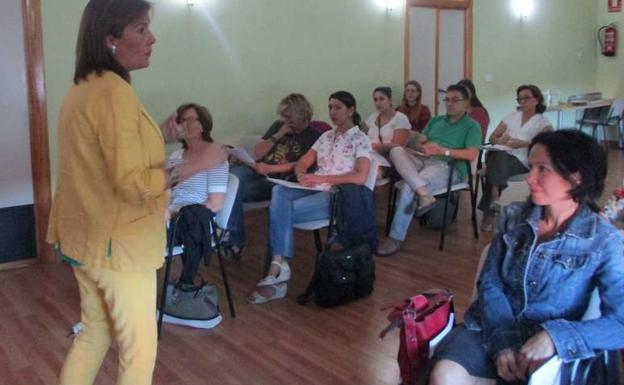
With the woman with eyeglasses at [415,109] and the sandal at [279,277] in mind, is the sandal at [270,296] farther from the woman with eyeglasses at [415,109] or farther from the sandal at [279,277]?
the woman with eyeglasses at [415,109]

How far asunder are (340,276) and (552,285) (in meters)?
1.68

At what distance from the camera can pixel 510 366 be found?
1.54 meters

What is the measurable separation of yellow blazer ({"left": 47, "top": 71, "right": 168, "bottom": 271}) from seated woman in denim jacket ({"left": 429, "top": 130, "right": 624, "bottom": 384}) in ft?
2.79

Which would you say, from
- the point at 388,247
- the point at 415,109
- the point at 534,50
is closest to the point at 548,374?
the point at 388,247

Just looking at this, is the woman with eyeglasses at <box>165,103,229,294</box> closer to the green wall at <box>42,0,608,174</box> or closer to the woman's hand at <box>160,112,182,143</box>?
the woman's hand at <box>160,112,182,143</box>

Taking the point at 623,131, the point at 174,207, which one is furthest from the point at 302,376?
the point at 623,131

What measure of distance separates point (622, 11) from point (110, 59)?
28.5 feet

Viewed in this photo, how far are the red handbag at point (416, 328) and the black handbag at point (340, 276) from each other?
1.40m

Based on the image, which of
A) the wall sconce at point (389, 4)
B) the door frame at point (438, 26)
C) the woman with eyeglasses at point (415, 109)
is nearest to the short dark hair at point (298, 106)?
the woman with eyeglasses at point (415, 109)

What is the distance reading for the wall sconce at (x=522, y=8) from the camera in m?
7.60

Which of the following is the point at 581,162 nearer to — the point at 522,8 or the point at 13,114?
the point at 13,114

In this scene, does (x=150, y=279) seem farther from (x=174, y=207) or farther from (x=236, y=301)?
(x=236, y=301)

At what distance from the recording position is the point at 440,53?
269 inches

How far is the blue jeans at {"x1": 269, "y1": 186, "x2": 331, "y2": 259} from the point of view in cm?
344
